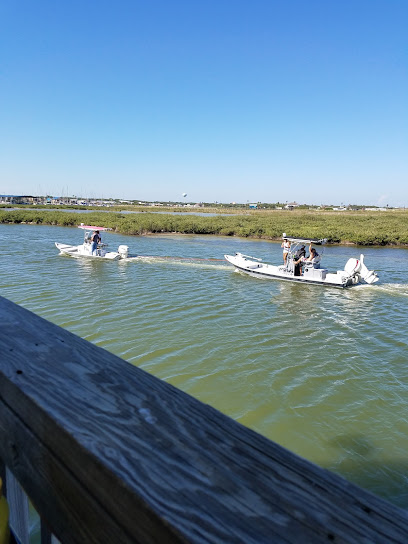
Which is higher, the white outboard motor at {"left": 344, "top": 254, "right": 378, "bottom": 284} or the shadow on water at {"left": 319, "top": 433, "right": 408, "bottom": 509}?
the white outboard motor at {"left": 344, "top": 254, "right": 378, "bottom": 284}

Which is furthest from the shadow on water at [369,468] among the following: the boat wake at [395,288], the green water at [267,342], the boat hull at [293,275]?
the boat wake at [395,288]

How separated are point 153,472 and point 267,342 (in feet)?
33.7

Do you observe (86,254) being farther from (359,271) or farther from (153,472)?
(153,472)

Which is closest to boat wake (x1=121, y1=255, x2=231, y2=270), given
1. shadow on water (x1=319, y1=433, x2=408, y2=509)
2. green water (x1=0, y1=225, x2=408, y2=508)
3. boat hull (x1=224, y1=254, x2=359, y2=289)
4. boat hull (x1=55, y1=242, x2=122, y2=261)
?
boat hull (x1=55, y1=242, x2=122, y2=261)

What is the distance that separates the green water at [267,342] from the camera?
256 inches

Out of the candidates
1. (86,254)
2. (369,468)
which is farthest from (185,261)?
(369,468)

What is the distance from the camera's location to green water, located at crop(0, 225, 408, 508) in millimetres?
6504

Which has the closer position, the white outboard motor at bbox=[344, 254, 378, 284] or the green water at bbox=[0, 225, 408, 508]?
the green water at bbox=[0, 225, 408, 508]

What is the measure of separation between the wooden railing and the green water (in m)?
5.33

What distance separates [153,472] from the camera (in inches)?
29.5

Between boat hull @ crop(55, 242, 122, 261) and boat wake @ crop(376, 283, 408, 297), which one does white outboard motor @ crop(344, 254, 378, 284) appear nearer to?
boat wake @ crop(376, 283, 408, 297)

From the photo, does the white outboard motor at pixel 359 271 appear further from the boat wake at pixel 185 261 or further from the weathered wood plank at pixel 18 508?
the weathered wood plank at pixel 18 508

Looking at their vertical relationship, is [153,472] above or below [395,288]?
above

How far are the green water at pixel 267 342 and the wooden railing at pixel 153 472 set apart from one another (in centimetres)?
533
